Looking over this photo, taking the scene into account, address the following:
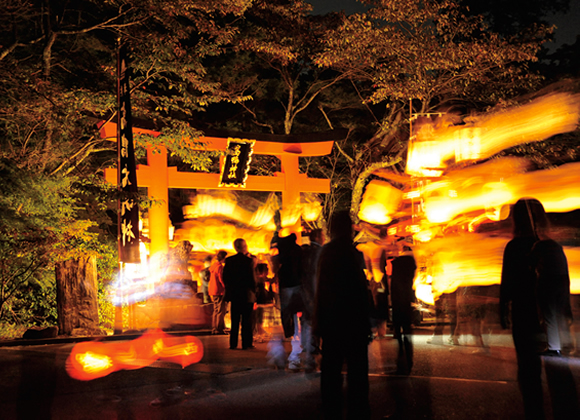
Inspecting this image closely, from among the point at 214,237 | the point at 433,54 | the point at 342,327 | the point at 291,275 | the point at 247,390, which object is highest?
the point at 433,54

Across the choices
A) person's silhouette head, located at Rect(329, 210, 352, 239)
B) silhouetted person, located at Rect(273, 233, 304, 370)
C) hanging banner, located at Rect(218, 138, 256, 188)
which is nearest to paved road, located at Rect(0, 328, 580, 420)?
silhouetted person, located at Rect(273, 233, 304, 370)

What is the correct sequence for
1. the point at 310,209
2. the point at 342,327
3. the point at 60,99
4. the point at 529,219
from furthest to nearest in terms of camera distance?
the point at 310,209, the point at 60,99, the point at 529,219, the point at 342,327

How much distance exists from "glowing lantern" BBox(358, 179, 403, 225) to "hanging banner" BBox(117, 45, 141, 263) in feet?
14.5

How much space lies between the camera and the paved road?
17.0 feet

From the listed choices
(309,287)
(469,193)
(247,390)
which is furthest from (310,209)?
(247,390)

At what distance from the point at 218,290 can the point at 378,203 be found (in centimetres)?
469

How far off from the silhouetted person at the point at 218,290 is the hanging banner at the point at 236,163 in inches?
234

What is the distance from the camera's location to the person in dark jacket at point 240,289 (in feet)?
31.8

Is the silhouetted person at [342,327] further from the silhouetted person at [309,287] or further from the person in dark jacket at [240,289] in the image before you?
the person in dark jacket at [240,289]

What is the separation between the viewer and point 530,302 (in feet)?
14.6

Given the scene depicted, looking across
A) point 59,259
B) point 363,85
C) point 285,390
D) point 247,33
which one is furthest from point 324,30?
point 285,390

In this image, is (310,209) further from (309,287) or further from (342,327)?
(342,327)

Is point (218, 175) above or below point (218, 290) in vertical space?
above

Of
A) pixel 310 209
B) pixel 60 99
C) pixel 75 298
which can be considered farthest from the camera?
pixel 310 209
